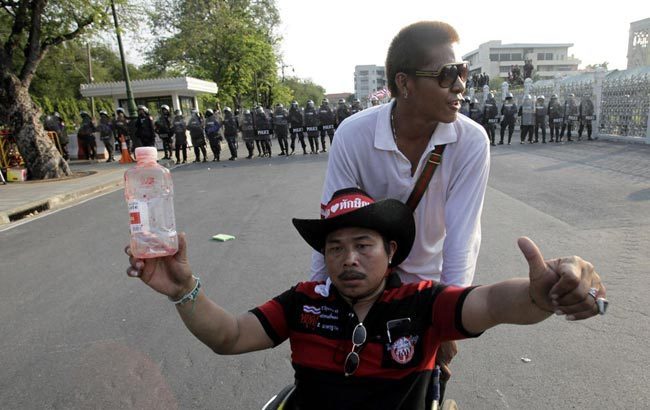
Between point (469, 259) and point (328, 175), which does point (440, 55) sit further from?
point (469, 259)

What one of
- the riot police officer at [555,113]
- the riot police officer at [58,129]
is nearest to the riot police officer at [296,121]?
the riot police officer at [58,129]

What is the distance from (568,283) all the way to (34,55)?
1541 centimetres

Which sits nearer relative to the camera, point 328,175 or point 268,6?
point 328,175

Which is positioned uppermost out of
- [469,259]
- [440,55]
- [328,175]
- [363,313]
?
[440,55]

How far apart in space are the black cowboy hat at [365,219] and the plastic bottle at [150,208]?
0.51 m

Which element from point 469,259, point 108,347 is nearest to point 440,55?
point 469,259

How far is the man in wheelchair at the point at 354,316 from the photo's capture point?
170 cm

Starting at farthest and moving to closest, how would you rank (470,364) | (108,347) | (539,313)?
(108,347), (470,364), (539,313)

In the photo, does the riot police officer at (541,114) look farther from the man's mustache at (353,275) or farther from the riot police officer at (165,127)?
the man's mustache at (353,275)

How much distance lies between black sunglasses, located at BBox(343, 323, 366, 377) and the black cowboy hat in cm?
33

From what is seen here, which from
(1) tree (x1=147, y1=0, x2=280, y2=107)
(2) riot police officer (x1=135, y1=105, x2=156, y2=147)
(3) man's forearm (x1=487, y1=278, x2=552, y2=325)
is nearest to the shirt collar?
(3) man's forearm (x1=487, y1=278, x2=552, y2=325)

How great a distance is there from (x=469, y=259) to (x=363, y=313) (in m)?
0.52

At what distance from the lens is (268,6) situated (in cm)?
4028

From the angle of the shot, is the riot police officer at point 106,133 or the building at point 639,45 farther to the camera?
the building at point 639,45
